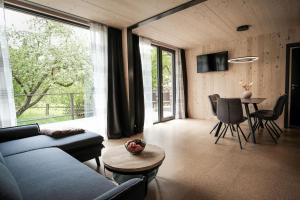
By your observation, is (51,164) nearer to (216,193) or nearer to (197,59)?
(216,193)

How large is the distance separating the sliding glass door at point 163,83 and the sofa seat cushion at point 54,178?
149 inches

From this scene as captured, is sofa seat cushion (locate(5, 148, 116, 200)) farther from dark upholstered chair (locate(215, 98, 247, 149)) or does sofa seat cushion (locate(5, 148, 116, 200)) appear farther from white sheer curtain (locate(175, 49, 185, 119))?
white sheer curtain (locate(175, 49, 185, 119))

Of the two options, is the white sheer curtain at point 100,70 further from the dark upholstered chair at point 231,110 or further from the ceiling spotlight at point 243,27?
the ceiling spotlight at point 243,27

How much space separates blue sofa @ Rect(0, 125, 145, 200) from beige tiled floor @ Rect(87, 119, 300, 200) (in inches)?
21.8

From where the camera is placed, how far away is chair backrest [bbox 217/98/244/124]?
3.16m

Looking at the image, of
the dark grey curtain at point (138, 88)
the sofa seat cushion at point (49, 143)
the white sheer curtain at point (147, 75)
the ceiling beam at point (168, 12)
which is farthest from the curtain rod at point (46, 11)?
the sofa seat cushion at point (49, 143)

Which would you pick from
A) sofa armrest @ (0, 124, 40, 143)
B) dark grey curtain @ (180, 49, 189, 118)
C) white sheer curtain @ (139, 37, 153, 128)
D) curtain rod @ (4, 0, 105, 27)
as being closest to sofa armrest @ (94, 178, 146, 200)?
sofa armrest @ (0, 124, 40, 143)

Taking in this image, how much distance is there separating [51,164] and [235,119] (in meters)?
2.95

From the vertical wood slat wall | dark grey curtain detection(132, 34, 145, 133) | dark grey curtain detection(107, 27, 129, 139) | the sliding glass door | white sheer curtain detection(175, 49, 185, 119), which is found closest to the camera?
dark grey curtain detection(107, 27, 129, 139)

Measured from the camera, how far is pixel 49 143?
2.10 m

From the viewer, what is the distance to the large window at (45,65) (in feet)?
17.7

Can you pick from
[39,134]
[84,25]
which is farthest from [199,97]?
[39,134]

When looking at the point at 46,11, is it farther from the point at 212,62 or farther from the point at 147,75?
the point at 212,62

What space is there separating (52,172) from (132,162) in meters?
0.66
